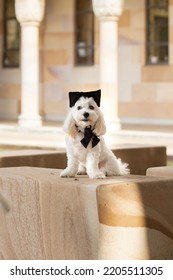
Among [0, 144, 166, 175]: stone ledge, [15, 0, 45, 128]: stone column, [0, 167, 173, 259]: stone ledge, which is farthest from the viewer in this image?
[15, 0, 45, 128]: stone column

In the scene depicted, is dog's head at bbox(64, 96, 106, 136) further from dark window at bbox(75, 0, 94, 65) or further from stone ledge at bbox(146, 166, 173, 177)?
dark window at bbox(75, 0, 94, 65)

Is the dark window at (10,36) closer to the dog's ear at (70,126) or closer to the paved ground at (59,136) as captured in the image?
the paved ground at (59,136)

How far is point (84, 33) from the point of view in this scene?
2564 centimetres

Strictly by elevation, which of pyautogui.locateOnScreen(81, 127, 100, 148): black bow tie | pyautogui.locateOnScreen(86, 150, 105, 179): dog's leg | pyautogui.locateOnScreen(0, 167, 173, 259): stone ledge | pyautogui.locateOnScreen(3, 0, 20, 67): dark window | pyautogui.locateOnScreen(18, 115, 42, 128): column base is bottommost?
pyautogui.locateOnScreen(18, 115, 42, 128): column base

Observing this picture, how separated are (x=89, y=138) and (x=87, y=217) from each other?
629 mm

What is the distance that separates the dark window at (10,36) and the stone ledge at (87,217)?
20.0 metres

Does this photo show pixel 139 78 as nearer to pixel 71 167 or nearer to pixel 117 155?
pixel 117 155

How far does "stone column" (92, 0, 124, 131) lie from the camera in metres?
21.0

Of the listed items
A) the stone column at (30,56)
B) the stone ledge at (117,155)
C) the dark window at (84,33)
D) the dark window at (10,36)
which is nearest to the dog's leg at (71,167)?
the stone ledge at (117,155)

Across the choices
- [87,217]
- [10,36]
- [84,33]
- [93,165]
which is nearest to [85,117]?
[93,165]

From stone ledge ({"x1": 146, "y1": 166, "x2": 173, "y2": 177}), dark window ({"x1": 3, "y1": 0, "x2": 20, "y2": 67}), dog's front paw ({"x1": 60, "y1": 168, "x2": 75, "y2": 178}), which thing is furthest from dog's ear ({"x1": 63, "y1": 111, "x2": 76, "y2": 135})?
dark window ({"x1": 3, "y1": 0, "x2": 20, "y2": 67})

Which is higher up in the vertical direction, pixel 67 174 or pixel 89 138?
pixel 89 138

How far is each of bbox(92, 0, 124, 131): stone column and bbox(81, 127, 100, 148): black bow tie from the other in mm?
13510
